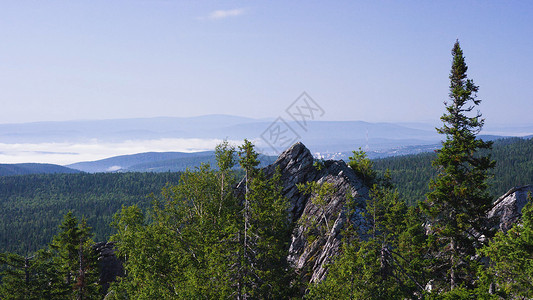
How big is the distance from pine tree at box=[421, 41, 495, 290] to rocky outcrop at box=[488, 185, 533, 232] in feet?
20.5

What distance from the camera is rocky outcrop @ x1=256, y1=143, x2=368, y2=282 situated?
42344 mm

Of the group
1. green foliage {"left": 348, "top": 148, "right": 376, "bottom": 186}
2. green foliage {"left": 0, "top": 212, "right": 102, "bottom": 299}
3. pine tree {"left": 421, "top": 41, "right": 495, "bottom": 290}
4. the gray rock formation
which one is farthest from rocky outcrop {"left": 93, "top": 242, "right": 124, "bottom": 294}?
pine tree {"left": 421, "top": 41, "right": 495, "bottom": 290}

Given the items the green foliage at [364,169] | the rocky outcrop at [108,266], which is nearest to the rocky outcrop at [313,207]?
the green foliage at [364,169]

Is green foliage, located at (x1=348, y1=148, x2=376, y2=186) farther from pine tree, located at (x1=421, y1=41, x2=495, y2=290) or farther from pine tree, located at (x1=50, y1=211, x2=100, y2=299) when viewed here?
pine tree, located at (x1=50, y1=211, x2=100, y2=299)

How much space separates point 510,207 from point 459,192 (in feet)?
34.2

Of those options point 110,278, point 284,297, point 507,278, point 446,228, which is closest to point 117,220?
point 110,278

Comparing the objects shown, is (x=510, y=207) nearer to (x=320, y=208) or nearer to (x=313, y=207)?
(x=320, y=208)

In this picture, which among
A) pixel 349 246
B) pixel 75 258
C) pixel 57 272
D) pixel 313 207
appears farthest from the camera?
pixel 75 258

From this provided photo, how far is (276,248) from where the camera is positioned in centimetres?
2841

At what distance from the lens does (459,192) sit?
33031 mm

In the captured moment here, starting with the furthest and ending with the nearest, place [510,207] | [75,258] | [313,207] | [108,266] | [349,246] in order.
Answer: [108,266], [75,258], [313,207], [510,207], [349,246]

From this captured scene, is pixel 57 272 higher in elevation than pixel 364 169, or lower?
lower

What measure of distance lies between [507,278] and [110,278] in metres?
64.1

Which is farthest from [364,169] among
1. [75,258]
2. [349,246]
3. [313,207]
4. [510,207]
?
[75,258]
